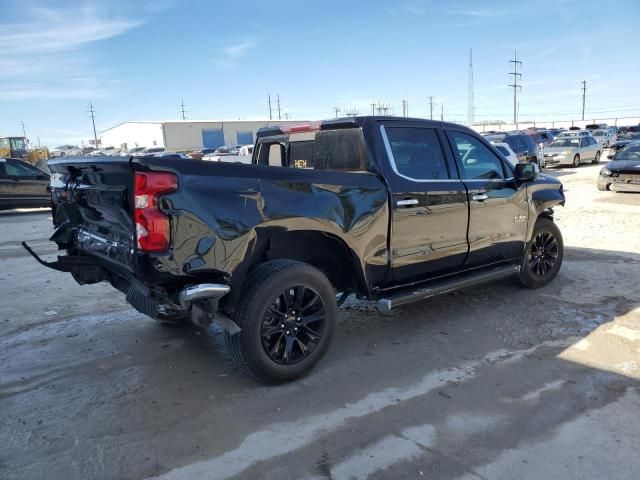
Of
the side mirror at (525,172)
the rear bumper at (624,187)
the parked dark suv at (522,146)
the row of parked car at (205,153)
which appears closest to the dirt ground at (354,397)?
the side mirror at (525,172)

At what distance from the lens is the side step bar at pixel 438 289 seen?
4.09 meters

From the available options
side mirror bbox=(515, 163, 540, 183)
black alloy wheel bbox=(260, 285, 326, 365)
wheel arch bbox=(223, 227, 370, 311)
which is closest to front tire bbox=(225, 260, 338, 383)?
black alloy wheel bbox=(260, 285, 326, 365)

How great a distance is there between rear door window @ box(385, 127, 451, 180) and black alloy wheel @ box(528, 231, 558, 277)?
6.12 feet

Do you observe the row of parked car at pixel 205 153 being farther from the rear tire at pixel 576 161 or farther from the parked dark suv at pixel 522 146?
the rear tire at pixel 576 161

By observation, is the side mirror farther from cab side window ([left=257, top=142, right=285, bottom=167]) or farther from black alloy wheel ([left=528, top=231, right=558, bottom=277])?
cab side window ([left=257, top=142, right=285, bottom=167])

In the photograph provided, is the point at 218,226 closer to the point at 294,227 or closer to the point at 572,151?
the point at 294,227

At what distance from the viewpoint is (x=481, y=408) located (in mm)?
3387

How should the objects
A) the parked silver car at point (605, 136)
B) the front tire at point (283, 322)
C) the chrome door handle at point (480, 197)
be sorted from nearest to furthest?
the front tire at point (283, 322), the chrome door handle at point (480, 197), the parked silver car at point (605, 136)

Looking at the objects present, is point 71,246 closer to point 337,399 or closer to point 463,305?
point 337,399

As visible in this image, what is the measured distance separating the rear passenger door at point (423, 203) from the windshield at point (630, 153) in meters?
12.7

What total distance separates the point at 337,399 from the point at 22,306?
4.01m

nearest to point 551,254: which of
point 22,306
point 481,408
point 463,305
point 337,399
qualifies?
point 463,305

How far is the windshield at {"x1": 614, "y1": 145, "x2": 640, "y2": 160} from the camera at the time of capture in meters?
14.7

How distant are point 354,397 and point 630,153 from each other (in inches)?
586
